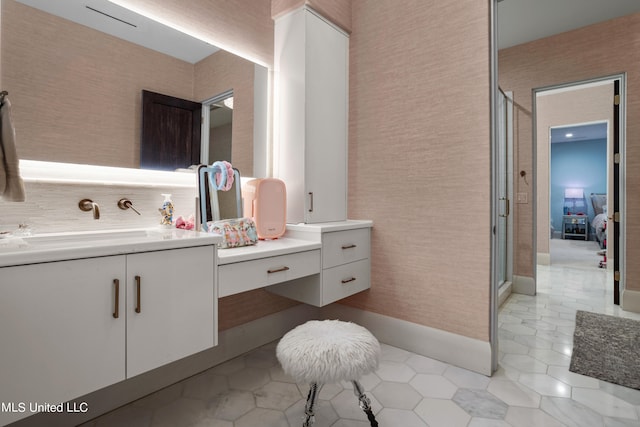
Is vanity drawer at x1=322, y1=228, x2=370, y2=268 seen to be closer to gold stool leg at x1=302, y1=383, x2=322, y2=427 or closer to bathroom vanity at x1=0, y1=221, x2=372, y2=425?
bathroom vanity at x1=0, y1=221, x2=372, y2=425

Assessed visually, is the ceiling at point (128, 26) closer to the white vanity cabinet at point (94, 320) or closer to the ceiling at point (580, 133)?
the white vanity cabinet at point (94, 320)

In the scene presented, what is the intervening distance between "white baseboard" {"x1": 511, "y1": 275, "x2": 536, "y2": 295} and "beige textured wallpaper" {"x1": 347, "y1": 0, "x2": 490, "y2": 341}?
1975 mm

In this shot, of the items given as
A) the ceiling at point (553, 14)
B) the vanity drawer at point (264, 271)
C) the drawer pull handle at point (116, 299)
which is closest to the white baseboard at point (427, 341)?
the vanity drawer at point (264, 271)

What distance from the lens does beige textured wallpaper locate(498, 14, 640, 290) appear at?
9.26 ft

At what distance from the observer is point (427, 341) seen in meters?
2.00

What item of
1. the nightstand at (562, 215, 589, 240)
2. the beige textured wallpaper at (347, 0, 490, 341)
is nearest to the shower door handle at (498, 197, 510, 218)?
the beige textured wallpaper at (347, 0, 490, 341)

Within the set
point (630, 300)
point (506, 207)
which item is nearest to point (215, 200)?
point (506, 207)

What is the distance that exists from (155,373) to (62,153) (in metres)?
1.13

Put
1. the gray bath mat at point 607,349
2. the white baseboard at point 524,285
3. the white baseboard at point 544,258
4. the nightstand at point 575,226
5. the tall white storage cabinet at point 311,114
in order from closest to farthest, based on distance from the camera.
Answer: the gray bath mat at point 607,349, the tall white storage cabinet at point 311,114, the white baseboard at point 524,285, the white baseboard at point 544,258, the nightstand at point 575,226

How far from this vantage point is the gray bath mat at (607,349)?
5.86ft

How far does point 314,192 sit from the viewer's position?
2084 millimetres

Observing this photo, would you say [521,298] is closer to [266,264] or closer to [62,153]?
[266,264]

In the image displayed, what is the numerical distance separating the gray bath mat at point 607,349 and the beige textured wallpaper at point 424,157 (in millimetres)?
704

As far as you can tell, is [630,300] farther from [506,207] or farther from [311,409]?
[311,409]
